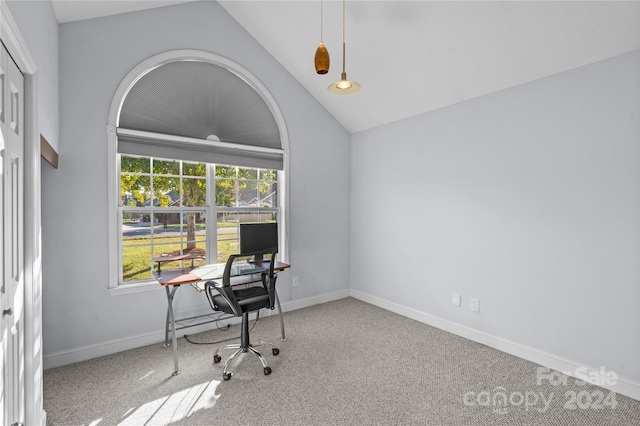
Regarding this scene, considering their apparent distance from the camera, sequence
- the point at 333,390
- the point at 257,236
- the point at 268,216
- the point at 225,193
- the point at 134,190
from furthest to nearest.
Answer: the point at 268,216 < the point at 225,193 < the point at 257,236 < the point at 134,190 < the point at 333,390

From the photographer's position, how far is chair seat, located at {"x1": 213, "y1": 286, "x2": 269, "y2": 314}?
2.64 meters

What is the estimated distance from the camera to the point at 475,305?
10.8 feet

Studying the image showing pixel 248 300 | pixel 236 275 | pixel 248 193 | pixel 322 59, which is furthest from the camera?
pixel 248 193

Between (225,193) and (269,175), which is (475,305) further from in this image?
(225,193)

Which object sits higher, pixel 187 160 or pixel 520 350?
pixel 187 160

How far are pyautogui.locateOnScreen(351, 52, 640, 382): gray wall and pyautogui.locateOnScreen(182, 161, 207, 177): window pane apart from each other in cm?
239

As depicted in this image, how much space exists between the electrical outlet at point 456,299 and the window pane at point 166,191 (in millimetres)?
3276

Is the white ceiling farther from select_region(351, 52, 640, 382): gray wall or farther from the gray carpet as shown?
the gray carpet

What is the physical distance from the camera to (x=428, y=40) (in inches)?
117

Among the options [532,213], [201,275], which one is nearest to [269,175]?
[201,275]

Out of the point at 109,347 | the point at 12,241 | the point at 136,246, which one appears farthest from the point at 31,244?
the point at 109,347

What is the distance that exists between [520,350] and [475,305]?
21.4 inches

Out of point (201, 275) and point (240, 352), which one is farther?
point (201, 275)

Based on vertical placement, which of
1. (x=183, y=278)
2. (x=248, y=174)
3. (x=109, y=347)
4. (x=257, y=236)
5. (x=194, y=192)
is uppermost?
(x=248, y=174)
